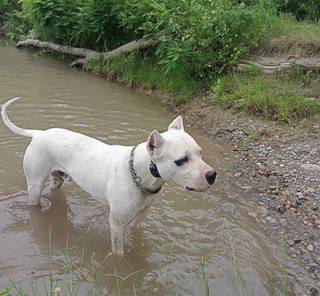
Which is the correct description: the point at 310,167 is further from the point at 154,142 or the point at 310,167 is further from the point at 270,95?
the point at 154,142

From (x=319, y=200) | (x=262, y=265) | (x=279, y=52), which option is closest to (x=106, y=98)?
(x=279, y=52)

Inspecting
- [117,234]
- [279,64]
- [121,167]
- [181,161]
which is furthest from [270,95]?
[181,161]

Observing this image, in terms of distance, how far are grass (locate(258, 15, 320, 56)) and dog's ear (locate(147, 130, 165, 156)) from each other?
6.22 metres

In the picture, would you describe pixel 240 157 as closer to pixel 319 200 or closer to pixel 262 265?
pixel 319 200

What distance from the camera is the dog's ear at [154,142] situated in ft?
13.2

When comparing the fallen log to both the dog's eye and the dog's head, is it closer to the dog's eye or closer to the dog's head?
the dog's head

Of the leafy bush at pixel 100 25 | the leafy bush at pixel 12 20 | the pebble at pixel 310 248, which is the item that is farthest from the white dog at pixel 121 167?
the leafy bush at pixel 12 20

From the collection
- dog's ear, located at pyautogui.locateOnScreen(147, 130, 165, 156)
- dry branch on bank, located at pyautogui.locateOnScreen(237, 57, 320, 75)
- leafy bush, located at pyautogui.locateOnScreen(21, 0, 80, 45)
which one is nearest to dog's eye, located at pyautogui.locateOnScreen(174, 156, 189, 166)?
dog's ear, located at pyautogui.locateOnScreen(147, 130, 165, 156)

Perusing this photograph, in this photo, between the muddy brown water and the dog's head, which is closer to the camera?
the dog's head

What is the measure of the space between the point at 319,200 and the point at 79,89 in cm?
684

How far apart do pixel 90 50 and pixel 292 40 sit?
6219mm

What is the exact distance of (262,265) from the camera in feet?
16.5

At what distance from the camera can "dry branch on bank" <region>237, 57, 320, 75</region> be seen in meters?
9.00

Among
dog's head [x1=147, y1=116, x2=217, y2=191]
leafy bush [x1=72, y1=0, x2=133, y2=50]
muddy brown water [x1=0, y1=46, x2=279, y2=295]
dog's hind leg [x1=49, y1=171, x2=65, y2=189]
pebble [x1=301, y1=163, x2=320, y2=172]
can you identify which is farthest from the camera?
leafy bush [x1=72, y1=0, x2=133, y2=50]
